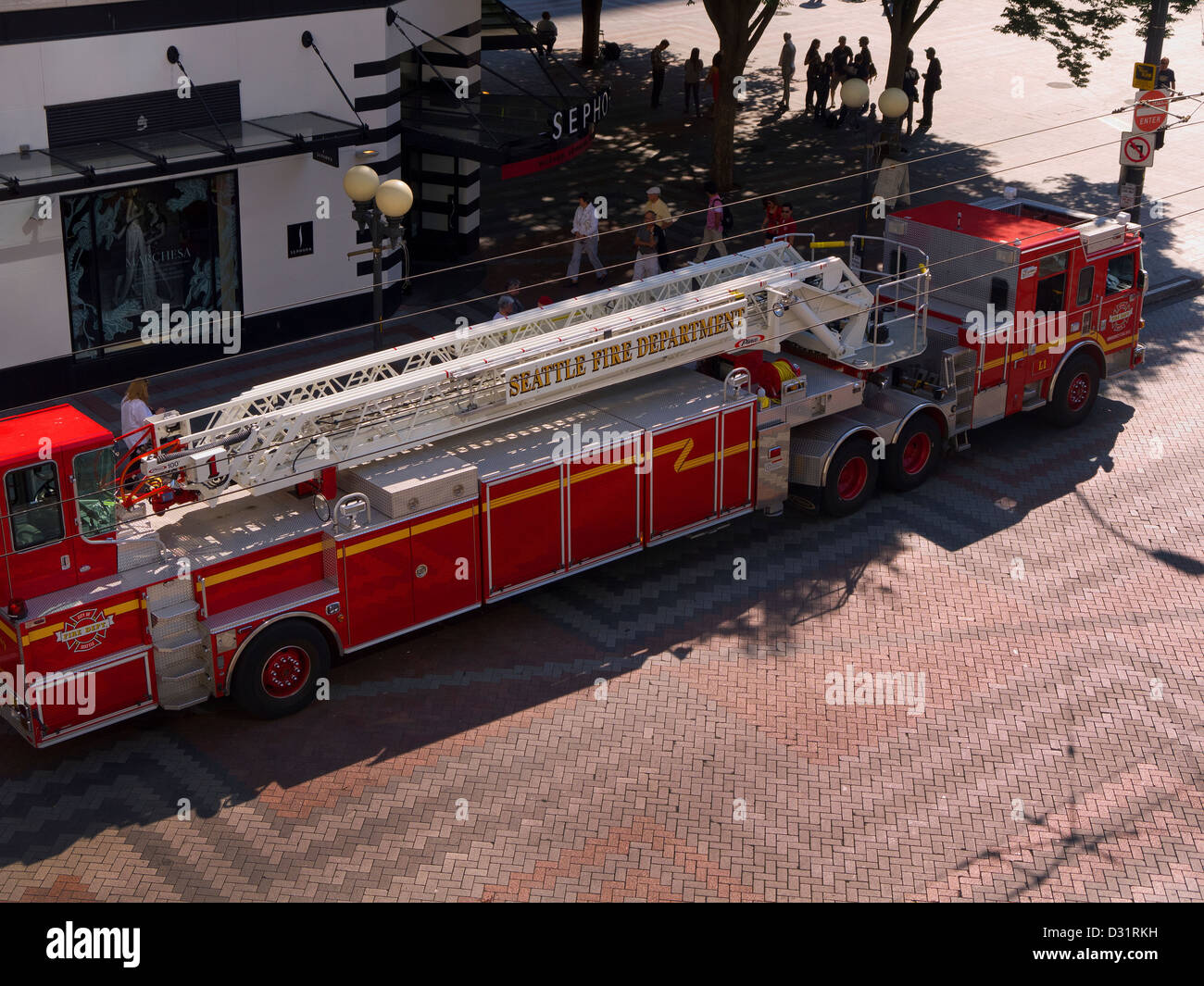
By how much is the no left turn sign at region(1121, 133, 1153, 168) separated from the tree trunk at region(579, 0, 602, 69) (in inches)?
703

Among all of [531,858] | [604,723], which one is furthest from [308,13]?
[531,858]

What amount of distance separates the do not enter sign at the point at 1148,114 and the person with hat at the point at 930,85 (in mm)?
9538

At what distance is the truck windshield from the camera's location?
47.5ft

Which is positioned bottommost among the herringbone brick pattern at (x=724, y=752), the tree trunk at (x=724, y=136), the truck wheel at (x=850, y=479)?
the herringbone brick pattern at (x=724, y=752)

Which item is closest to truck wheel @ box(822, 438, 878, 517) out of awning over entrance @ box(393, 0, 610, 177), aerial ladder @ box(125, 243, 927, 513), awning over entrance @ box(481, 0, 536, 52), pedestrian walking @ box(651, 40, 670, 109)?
aerial ladder @ box(125, 243, 927, 513)

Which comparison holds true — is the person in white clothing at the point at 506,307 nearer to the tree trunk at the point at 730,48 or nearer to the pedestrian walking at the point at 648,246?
the pedestrian walking at the point at 648,246

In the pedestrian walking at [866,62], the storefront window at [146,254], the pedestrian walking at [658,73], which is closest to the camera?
the storefront window at [146,254]

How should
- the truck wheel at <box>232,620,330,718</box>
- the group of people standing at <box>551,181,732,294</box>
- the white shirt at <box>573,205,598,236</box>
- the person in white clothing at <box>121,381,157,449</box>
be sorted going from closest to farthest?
the truck wheel at <box>232,620,330,718</box>
the person in white clothing at <box>121,381,157,449</box>
the group of people standing at <box>551,181,732,294</box>
the white shirt at <box>573,205,598,236</box>

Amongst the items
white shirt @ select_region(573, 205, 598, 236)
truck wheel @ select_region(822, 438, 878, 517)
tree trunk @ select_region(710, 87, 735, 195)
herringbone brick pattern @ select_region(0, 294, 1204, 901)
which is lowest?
herringbone brick pattern @ select_region(0, 294, 1204, 901)

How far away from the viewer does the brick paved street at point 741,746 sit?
1380 cm

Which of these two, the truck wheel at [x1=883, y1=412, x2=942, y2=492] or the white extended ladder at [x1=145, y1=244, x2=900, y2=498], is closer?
the white extended ladder at [x1=145, y1=244, x2=900, y2=498]

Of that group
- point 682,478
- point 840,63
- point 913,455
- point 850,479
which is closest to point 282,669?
point 682,478

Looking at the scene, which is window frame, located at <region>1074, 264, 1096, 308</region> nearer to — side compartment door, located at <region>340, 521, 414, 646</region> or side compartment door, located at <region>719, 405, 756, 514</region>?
side compartment door, located at <region>719, 405, 756, 514</region>

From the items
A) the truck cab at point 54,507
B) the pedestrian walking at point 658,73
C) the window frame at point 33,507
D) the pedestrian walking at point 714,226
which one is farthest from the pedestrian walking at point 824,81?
the window frame at point 33,507
